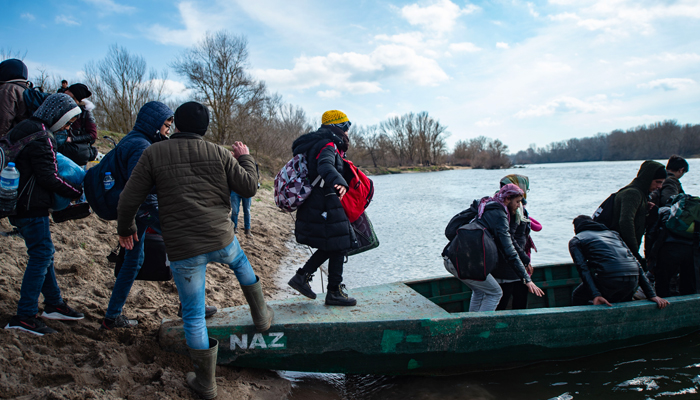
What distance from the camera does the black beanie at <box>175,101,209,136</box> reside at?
8.10 feet

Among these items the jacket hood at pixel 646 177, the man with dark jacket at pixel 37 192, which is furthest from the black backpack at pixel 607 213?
the man with dark jacket at pixel 37 192

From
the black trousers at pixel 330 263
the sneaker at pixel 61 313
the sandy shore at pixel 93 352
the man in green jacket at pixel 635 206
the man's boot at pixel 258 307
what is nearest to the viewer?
the sandy shore at pixel 93 352

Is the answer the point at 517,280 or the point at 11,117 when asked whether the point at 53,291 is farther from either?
the point at 517,280

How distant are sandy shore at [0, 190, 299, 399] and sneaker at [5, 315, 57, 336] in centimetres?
5

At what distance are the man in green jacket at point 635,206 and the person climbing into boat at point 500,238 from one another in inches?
51.8

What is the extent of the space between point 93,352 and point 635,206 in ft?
17.4

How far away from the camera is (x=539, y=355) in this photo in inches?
150

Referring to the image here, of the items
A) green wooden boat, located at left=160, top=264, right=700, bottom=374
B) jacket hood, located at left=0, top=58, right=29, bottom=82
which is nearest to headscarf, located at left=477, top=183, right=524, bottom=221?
green wooden boat, located at left=160, top=264, right=700, bottom=374

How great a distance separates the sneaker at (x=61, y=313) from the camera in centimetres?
326

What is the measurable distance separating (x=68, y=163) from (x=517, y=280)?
13.9 ft

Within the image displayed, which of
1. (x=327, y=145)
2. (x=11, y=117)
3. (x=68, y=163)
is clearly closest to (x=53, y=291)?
(x=68, y=163)

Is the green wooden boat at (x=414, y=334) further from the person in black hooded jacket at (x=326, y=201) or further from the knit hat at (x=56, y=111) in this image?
the knit hat at (x=56, y=111)

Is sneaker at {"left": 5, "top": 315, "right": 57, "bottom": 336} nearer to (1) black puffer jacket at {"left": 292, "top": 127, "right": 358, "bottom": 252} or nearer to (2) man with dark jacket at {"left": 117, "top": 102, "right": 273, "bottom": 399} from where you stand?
(2) man with dark jacket at {"left": 117, "top": 102, "right": 273, "bottom": 399}

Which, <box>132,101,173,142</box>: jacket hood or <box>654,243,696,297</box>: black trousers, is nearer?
<box>132,101,173,142</box>: jacket hood
